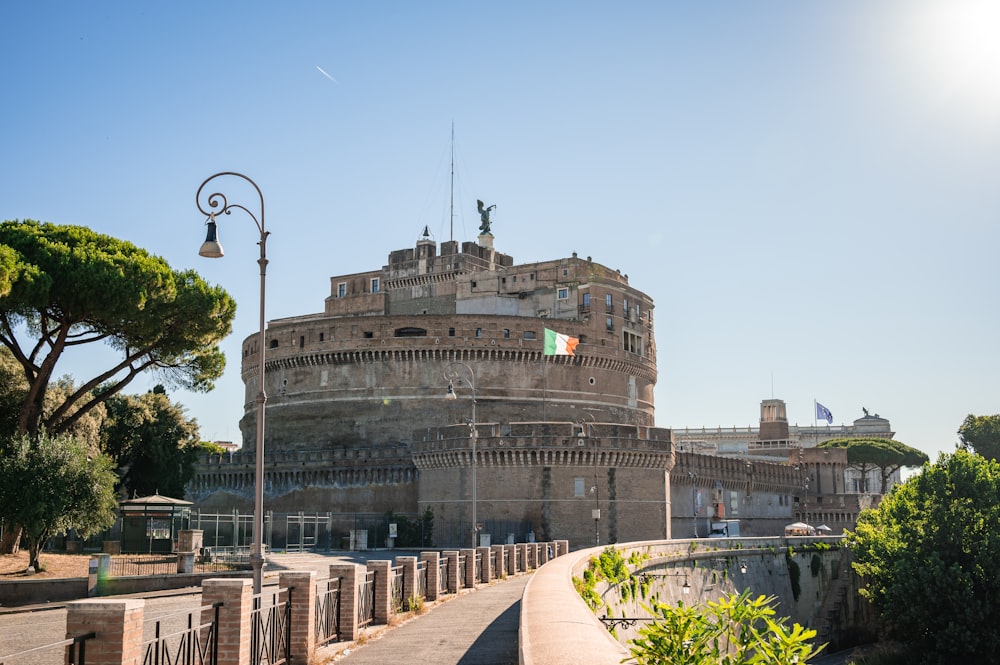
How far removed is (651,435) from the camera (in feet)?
162

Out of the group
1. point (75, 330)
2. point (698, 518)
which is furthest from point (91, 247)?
point (698, 518)

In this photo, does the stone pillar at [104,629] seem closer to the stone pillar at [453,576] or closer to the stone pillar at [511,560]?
the stone pillar at [453,576]

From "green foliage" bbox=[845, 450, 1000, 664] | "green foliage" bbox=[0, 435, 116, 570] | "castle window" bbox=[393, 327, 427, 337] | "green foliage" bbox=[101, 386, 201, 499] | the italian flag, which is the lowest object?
"green foliage" bbox=[845, 450, 1000, 664]

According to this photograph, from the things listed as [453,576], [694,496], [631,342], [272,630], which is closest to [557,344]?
[694,496]

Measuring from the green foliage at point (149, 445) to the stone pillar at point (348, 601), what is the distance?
42.8 meters

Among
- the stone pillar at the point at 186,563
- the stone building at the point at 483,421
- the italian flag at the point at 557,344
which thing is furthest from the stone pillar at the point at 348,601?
the italian flag at the point at 557,344

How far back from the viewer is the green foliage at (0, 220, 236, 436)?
107 ft

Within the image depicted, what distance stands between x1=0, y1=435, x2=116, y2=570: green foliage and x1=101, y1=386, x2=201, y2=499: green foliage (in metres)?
24.5

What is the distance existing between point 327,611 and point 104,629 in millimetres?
6633

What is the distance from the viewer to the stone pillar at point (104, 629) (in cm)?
894

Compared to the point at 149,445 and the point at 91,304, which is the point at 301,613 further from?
the point at 149,445

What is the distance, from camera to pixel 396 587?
1967 centimetres

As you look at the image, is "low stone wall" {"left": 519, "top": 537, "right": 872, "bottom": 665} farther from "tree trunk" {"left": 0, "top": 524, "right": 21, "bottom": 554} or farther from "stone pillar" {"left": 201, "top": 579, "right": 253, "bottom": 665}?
"tree trunk" {"left": 0, "top": 524, "right": 21, "bottom": 554}

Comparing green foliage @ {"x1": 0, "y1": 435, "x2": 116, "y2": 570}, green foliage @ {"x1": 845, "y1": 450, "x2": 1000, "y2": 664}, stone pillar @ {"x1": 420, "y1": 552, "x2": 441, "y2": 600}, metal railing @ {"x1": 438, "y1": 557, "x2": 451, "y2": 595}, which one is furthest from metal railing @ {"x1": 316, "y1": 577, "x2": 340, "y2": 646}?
green foliage @ {"x1": 845, "y1": 450, "x2": 1000, "y2": 664}
